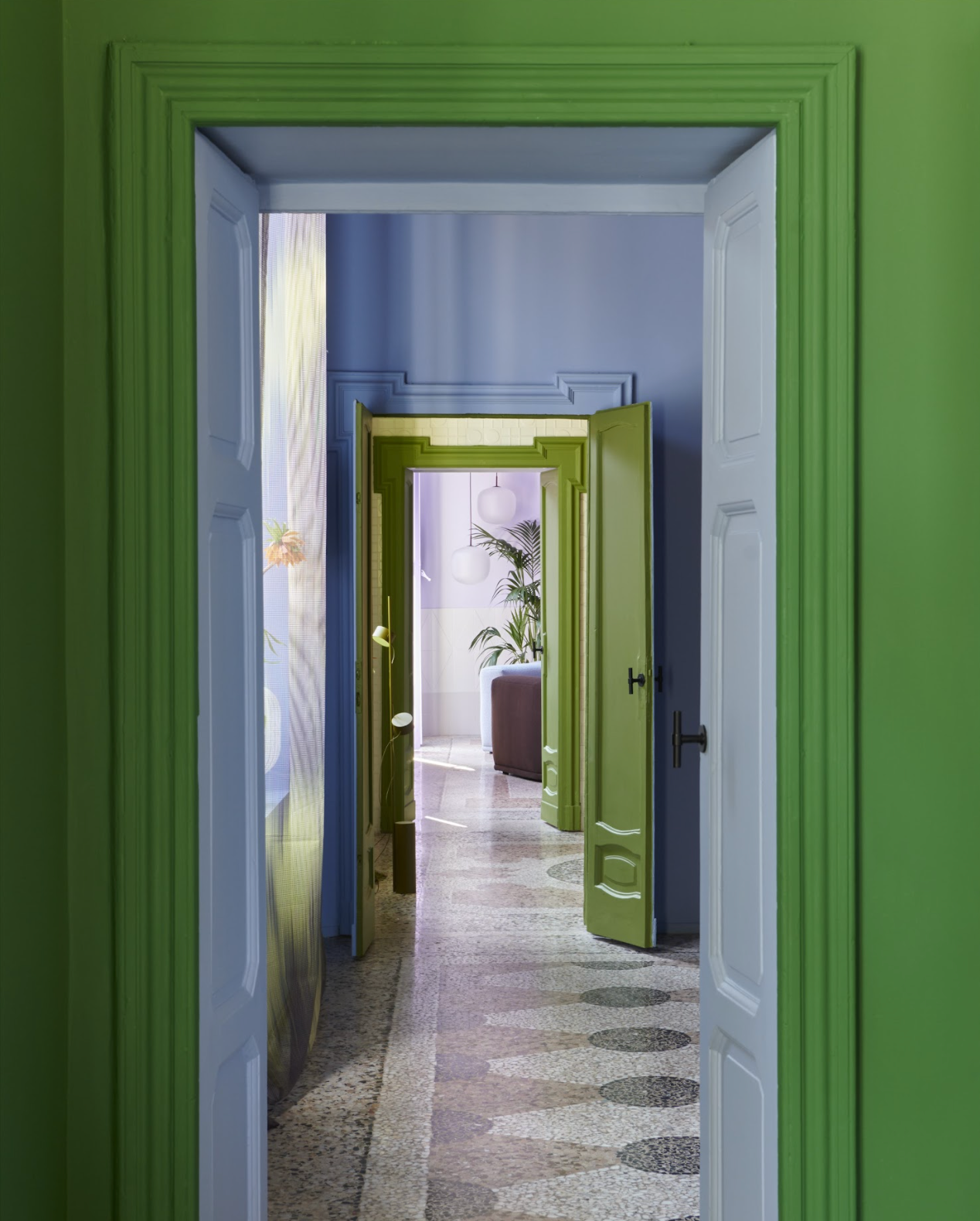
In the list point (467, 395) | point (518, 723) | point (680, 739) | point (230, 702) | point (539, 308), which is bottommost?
point (518, 723)

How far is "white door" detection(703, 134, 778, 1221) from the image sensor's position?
1.87 m

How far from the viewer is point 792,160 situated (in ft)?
5.91

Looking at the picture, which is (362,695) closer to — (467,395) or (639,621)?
(639,621)

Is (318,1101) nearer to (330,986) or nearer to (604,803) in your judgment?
(330,986)

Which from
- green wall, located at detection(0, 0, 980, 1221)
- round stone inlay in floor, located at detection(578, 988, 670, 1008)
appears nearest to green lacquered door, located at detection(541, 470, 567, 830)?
round stone inlay in floor, located at detection(578, 988, 670, 1008)

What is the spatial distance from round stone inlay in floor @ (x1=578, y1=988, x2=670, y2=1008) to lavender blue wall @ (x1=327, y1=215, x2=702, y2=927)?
0.81 m

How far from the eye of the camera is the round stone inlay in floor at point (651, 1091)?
3346 millimetres

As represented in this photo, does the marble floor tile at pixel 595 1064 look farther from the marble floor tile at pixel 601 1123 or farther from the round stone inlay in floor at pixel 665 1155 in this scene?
the round stone inlay in floor at pixel 665 1155

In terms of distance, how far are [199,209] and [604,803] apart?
12.4ft

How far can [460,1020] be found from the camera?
159 inches
